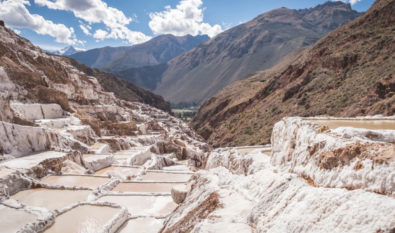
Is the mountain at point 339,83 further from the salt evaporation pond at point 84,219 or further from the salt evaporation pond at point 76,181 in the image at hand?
the salt evaporation pond at point 84,219

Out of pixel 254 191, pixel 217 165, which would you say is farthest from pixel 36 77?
pixel 254 191

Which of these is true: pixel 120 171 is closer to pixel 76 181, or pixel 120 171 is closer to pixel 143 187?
pixel 76 181

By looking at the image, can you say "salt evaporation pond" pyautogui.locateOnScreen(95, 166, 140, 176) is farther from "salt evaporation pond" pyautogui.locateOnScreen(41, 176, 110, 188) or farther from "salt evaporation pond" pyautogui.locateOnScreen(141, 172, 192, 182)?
"salt evaporation pond" pyautogui.locateOnScreen(41, 176, 110, 188)

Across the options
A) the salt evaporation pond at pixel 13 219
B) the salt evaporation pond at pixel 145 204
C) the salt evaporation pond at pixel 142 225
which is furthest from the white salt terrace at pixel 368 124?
the salt evaporation pond at pixel 13 219

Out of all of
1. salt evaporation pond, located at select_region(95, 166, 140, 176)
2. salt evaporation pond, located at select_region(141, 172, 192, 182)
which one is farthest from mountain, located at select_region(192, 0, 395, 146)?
salt evaporation pond, located at select_region(95, 166, 140, 176)

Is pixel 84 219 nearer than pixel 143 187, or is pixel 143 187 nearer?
pixel 84 219

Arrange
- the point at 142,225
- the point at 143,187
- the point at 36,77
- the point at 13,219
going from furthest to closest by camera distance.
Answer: the point at 36,77 → the point at 143,187 → the point at 142,225 → the point at 13,219
